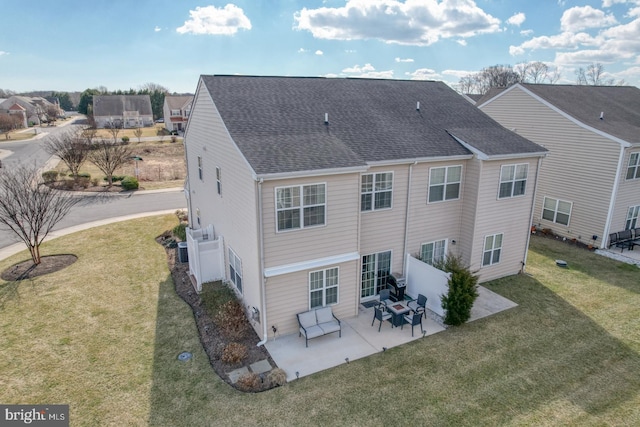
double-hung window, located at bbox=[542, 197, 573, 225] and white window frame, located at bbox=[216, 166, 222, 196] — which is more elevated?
white window frame, located at bbox=[216, 166, 222, 196]

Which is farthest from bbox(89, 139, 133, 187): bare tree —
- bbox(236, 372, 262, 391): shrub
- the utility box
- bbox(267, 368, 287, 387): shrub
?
bbox(267, 368, 287, 387): shrub

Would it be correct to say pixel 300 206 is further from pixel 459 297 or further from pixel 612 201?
pixel 612 201

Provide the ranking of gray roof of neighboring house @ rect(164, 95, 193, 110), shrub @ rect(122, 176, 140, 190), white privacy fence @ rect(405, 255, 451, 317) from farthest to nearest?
gray roof of neighboring house @ rect(164, 95, 193, 110)
shrub @ rect(122, 176, 140, 190)
white privacy fence @ rect(405, 255, 451, 317)

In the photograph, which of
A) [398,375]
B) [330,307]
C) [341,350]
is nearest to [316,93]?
[330,307]

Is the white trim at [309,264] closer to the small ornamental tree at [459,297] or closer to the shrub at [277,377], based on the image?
the shrub at [277,377]

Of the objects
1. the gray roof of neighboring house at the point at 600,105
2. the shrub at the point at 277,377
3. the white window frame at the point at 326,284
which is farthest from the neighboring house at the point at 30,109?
the shrub at the point at 277,377

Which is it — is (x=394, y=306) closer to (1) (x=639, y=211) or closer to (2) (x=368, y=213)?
(2) (x=368, y=213)

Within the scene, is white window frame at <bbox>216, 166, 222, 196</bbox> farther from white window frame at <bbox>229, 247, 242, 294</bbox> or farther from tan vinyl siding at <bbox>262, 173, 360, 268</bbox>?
tan vinyl siding at <bbox>262, 173, 360, 268</bbox>
